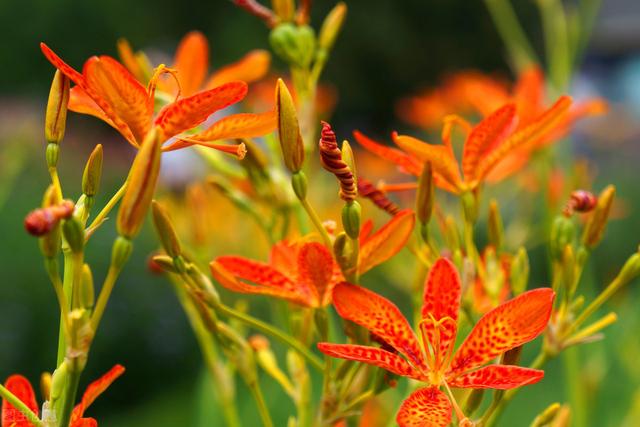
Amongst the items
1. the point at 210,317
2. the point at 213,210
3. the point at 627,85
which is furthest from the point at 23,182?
the point at 627,85

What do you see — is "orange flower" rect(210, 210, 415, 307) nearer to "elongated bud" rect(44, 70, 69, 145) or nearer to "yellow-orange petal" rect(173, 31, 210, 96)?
"elongated bud" rect(44, 70, 69, 145)

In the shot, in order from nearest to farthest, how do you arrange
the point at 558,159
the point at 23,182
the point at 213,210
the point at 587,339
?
1. the point at 587,339
2. the point at 558,159
3. the point at 213,210
4. the point at 23,182

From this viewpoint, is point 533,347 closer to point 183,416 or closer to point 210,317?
point 183,416

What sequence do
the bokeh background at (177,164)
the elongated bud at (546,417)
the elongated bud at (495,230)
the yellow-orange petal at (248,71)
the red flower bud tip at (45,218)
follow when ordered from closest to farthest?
the red flower bud tip at (45,218), the elongated bud at (546,417), the elongated bud at (495,230), the yellow-orange petal at (248,71), the bokeh background at (177,164)

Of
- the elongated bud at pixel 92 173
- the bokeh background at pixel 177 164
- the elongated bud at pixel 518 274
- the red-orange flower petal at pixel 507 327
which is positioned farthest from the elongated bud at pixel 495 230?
the bokeh background at pixel 177 164

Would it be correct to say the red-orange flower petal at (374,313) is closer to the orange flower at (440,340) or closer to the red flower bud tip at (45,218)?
the orange flower at (440,340)

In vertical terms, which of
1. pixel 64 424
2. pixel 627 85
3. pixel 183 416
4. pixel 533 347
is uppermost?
pixel 627 85

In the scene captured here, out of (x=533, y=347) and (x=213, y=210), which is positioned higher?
(x=213, y=210)
